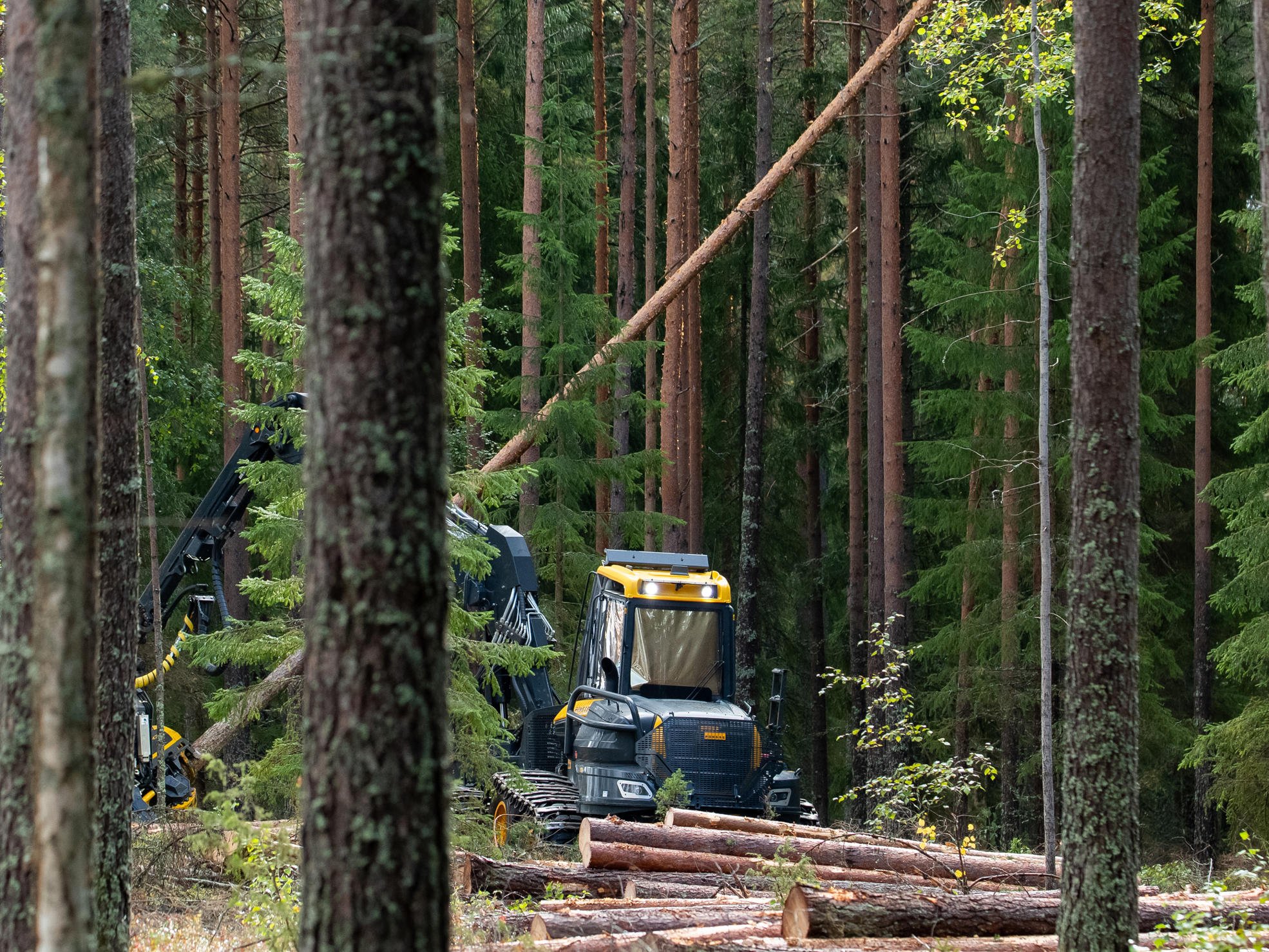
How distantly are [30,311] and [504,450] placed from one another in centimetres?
1244

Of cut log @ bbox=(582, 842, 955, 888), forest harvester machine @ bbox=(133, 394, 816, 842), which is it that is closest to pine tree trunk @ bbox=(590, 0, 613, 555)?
forest harvester machine @ bbox=(133, 394, 816, 842)

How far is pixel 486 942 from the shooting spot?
7352 mm

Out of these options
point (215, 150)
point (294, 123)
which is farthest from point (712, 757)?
point (215, 150)

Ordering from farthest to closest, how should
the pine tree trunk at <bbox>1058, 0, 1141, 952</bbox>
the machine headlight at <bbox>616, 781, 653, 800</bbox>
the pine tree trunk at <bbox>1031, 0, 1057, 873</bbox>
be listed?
the machine headlight at <bbox>616, 781, 653, 800</bbox>, the pine tree trunk at <bbox>1031, 0, 1057, 873</bbox>, the pine tree trunk at <bbox>1058, 0, 1141, 952</bbox>

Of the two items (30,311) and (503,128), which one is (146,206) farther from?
(30,311)

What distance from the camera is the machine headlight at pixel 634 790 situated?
12.6m

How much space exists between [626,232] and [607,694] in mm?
12963

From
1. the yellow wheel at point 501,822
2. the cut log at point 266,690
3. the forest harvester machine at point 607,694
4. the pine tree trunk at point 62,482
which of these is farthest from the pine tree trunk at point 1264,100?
the yellow wheel at point 501,822

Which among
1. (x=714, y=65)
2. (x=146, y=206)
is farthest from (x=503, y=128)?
(x=146, y=206)

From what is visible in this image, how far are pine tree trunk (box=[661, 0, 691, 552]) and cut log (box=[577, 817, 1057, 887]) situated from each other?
1047 cm

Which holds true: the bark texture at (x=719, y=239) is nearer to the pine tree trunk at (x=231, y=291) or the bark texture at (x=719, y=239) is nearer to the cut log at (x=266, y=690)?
the cut log at (x=266, y=690)

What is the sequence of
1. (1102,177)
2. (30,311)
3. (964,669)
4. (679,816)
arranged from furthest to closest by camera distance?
(964,669)
(679,816)
(1102,177)
(30,311)

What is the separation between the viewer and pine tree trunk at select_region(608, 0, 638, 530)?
2269cm

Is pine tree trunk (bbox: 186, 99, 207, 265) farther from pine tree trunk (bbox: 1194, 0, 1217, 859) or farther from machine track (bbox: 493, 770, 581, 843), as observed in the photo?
pine tree trunk (bbox: 1194, 0, 1217, 859)
